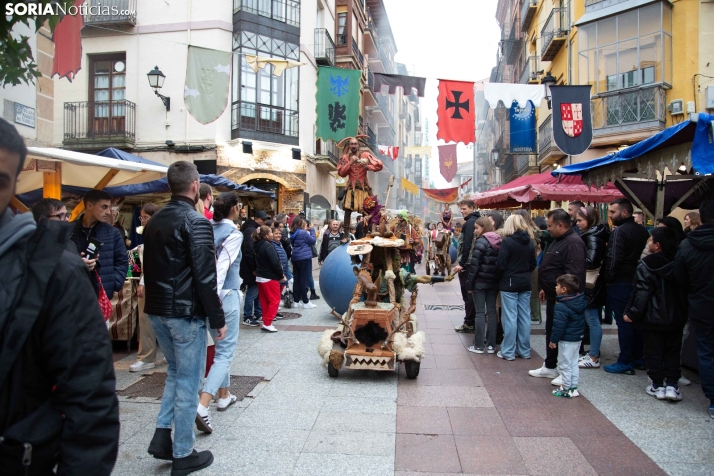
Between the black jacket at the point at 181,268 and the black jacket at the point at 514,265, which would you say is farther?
the black jacket at the point at 514,265

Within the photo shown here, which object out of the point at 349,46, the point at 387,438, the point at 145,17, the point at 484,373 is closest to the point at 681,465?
the point at 387,438

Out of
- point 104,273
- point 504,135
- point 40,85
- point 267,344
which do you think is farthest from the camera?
point 504,135

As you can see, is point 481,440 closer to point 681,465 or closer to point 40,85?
point 681,465

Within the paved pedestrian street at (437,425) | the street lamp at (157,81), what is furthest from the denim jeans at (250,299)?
the street lamp at (157,81)

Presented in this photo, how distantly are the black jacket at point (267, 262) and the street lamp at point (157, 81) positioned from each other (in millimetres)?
8825

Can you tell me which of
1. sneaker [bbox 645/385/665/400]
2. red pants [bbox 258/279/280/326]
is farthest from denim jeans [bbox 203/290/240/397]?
sneaker [bbox 645/385/665/400]

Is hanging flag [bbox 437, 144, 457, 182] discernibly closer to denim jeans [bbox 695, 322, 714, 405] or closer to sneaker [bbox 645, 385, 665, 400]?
sneaker [bbox 645, 385, 665, 400]

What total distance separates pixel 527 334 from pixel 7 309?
6058 mm

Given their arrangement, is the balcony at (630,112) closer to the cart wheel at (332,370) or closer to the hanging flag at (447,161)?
the hanging flag at (447,161)

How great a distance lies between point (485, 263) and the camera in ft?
21.9

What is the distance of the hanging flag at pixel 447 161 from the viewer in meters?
21.5

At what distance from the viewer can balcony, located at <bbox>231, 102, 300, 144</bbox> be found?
19578 millimetres

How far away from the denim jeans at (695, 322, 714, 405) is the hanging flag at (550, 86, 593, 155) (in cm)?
747

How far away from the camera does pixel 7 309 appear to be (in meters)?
1.48
